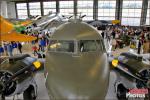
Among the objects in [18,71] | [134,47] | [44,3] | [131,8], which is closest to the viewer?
[18,71]

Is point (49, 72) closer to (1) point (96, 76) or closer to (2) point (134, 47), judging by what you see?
(1) point (96, 76)

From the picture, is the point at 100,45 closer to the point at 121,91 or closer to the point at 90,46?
the point at 90,46

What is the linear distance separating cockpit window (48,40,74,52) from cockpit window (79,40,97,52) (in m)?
0.34

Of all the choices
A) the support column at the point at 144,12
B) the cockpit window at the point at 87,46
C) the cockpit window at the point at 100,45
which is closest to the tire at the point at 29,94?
the cockpit window at the point at 87,46

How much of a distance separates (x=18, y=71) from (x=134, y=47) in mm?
16529

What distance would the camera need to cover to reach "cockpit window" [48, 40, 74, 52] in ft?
23.3

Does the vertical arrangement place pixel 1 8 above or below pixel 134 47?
above

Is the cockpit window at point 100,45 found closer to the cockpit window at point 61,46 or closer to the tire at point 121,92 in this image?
the cockpit window at point 61,46

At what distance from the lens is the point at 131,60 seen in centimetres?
933

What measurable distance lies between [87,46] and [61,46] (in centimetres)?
101

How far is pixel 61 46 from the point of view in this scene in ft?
23.9

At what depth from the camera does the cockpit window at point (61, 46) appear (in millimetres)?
7098

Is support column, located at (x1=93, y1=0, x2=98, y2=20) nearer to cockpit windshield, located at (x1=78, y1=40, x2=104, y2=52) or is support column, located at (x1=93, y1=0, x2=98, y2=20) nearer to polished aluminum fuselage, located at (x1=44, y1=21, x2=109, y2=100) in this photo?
polished aluminum fuselage, located at (x1=44, y1=21, x2=109, y2=100)

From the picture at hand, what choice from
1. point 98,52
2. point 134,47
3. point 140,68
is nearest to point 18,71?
point 98,52
